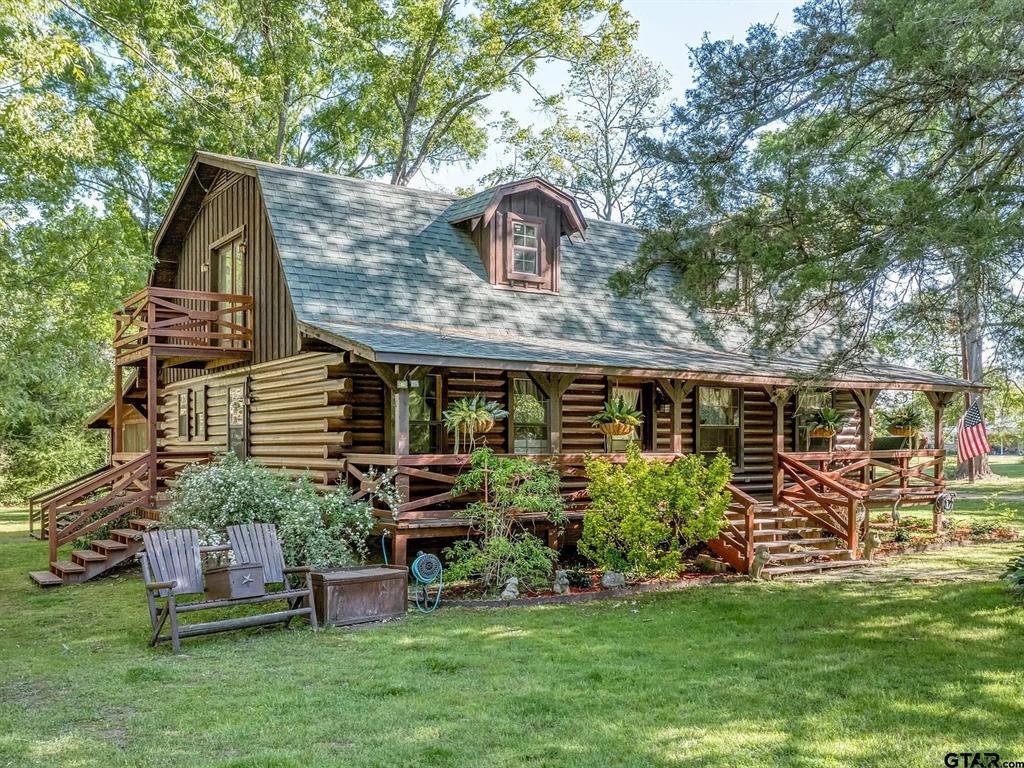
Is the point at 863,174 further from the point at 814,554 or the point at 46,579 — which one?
the point at 46,579

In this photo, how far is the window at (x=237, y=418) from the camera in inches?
635

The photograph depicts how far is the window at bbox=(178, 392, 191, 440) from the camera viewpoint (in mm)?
18891

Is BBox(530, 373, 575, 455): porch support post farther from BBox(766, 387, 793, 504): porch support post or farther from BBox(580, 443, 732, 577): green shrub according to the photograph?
BBox(766, 387, 793, 504): porch support post

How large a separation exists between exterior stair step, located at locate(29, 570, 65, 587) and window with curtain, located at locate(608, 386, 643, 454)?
362 inches

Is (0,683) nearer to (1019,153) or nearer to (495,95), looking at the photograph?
(1019,153)

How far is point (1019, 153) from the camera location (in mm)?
8680

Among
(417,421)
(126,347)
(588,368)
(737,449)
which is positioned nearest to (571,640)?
(588,368)

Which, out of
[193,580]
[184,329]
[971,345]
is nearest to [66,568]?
[184,329]

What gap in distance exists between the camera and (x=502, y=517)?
1118cm

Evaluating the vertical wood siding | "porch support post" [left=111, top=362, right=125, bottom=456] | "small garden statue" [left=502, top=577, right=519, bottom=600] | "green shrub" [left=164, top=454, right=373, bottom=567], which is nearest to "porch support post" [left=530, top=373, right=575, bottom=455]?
"small garden statue" [left=502, top=577, right=519, bottom=600]

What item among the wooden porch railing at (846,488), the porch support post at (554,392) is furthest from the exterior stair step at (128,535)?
the wooden porch railing at (846,488)

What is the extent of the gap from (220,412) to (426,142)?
15548mm

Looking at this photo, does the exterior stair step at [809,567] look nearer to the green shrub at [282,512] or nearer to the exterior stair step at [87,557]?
the green shrub at [282,512]

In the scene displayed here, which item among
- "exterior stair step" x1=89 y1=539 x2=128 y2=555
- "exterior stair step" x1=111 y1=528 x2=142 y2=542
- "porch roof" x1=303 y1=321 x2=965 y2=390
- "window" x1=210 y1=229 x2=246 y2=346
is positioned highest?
"window" x1=210 y1=229 x2=246 y2=346
